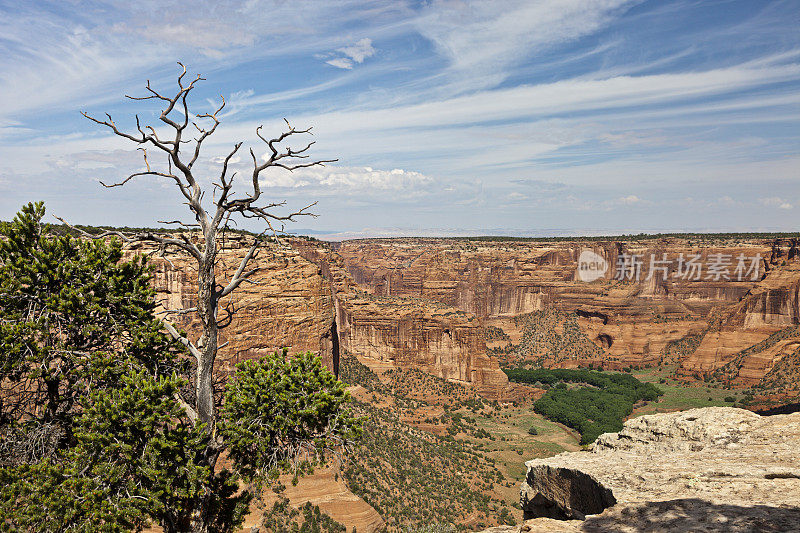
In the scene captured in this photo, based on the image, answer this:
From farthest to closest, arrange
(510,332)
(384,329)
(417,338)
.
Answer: (510,332) → (417,338) → (384,329)

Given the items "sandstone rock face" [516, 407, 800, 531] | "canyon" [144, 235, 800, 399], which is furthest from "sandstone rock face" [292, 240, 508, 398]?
"sandstone rock face" [516, 407, 800, 531]

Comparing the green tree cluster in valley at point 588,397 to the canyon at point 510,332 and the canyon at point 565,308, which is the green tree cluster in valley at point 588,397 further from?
→ the canyon at point 565,308

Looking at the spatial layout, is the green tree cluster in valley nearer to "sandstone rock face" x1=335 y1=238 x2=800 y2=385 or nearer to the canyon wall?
"sandstone rock face" x1=335 y1=238 x2=800 y2=385

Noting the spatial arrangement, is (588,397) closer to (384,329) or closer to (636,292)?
(636,292)

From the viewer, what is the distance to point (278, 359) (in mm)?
11625

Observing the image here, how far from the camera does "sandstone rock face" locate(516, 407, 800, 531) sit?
6453mm

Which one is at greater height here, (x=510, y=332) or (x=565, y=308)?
(x=565, y=308)

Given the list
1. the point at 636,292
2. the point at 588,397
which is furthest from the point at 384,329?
the point at 636,292

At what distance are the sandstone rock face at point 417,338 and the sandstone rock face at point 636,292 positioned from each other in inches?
636

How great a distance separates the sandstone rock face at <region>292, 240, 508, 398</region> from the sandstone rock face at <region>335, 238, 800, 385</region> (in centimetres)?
1614

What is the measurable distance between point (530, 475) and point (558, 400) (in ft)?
254

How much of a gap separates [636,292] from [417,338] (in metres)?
69.4

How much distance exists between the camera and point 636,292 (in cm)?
11181

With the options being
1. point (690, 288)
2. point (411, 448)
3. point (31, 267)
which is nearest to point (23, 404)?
point (31, 267)
